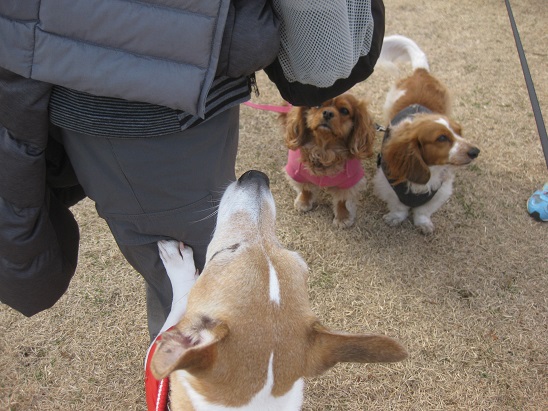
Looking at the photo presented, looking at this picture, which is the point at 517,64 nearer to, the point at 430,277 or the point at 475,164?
the point at 475,164

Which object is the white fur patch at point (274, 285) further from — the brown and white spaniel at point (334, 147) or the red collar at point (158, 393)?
the brown and white spaniel at point (334, 147)

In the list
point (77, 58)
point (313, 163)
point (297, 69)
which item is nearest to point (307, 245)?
point (313, 163)

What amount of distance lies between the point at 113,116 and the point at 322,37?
0.64m

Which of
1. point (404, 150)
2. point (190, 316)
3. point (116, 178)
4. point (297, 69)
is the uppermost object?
point (297, 69)

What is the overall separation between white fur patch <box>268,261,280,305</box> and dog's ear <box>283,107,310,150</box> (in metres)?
1.86

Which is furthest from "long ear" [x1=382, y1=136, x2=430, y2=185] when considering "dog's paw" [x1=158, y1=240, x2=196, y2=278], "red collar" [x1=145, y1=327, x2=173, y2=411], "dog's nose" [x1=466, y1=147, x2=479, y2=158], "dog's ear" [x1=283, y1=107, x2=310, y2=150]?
"red collar" [x1=145, y1=327, x2=173, y2=411]

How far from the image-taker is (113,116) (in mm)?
1223

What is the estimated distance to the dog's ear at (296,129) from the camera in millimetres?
3191

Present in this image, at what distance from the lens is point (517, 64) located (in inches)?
196

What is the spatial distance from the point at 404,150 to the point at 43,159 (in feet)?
8.16

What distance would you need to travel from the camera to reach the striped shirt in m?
1.20

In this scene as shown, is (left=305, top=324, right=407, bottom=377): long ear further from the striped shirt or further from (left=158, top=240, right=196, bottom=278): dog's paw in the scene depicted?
the striped shirt

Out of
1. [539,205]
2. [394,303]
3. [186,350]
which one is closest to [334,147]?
[394,303]

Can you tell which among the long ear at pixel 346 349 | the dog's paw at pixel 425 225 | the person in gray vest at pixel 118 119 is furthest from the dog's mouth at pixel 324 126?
the long ear at pixel 346 349
